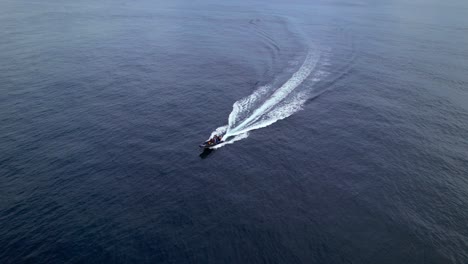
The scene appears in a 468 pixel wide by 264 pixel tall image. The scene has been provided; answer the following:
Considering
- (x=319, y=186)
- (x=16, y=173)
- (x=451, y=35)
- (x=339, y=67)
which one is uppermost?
(x=451, y=35)

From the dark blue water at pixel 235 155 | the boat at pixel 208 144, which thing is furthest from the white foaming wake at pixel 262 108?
the boat at pixel 208 144

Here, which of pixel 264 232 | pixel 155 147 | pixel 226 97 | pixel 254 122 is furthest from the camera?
pixel 226 97

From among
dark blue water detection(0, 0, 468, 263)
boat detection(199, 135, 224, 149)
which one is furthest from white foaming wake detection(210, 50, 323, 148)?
boat detection(199, 135, 224, 149)

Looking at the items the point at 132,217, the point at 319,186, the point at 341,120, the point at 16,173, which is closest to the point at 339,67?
the point at 341,120

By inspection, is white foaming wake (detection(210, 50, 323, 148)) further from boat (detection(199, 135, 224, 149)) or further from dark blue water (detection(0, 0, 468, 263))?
boat (detection(199, 135, 224, 149))

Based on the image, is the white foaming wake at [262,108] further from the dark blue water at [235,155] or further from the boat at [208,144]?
the boat at [208,144]

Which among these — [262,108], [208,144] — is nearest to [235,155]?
[208,144]

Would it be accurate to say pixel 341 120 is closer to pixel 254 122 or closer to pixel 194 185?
pixel 254 122
